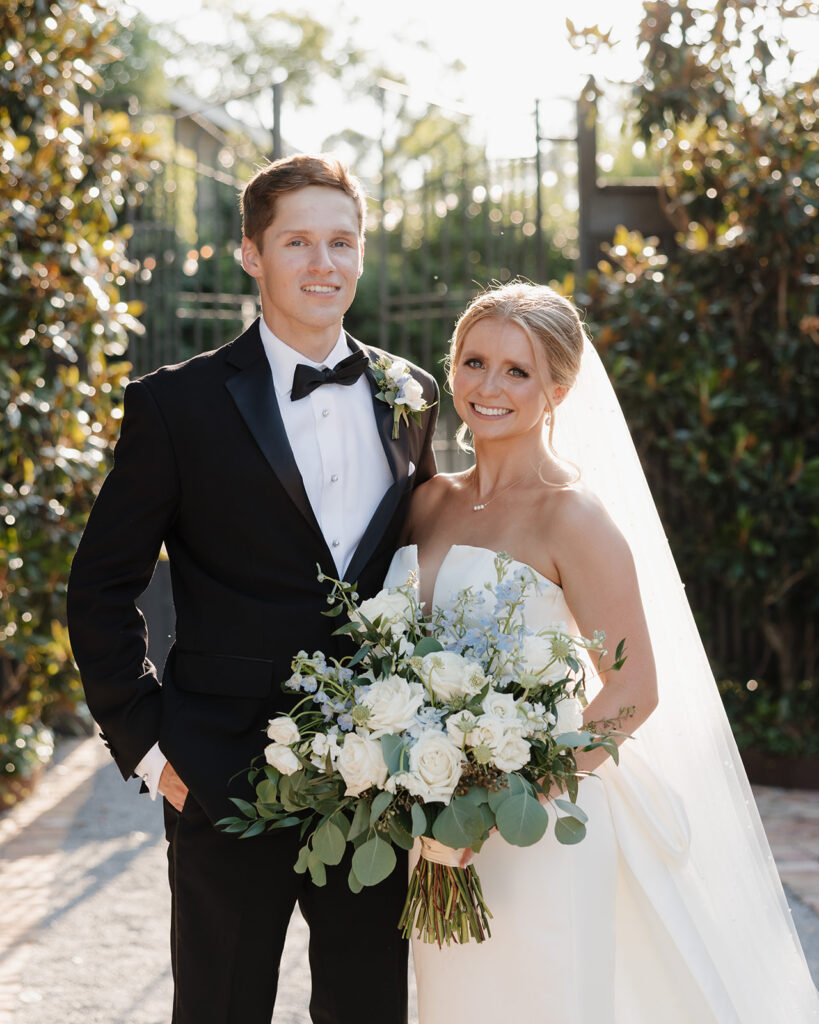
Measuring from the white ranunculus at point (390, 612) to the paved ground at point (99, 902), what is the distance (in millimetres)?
1836

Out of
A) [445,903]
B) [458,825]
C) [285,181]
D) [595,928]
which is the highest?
[285,181]

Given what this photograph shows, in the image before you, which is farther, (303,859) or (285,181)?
(285,181)

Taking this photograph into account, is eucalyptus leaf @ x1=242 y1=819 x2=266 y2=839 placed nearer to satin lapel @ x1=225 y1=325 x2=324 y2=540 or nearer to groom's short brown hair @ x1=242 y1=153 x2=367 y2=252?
satin lapel @ x1=225 y1=325 x2=324 y2=540

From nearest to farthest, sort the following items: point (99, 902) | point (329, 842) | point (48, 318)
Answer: point (329, 842)
point (99, 902)
point (48, 318)

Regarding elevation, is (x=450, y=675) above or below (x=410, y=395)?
below

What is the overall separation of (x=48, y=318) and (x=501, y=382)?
133 inches

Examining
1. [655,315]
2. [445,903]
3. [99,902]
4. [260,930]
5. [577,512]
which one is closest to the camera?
[445,903]

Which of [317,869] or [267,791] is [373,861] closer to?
[317,869]

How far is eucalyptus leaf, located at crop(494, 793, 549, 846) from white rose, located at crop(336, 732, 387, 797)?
0.69 ft

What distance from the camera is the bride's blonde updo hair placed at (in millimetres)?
2543

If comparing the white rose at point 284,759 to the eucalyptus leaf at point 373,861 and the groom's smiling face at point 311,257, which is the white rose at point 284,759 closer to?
the eucalyptus leaf at point 373,861

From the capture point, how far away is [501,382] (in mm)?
2549

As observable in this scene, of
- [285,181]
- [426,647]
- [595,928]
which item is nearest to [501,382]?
[285,181]

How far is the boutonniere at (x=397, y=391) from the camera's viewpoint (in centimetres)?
254
